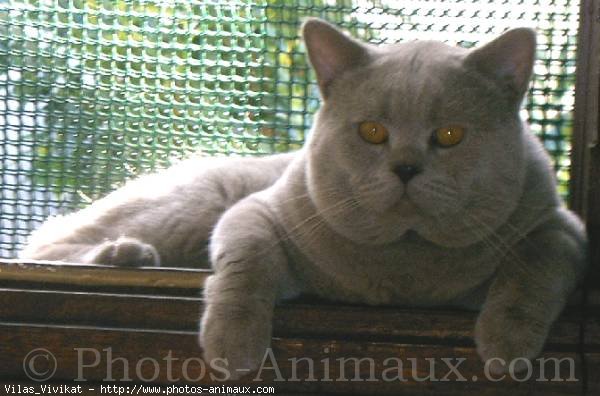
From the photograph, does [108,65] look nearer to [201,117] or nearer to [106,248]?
[201,117]

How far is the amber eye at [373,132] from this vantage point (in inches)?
55.1

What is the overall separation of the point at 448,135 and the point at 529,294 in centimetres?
29

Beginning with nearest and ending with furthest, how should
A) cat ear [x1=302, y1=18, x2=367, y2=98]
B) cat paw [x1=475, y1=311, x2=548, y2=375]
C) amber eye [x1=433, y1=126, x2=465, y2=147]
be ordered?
cat paw [x1=475, y1=311, x2=548, y2=375] → amber eye [x1=433, y1=126, x2=465, y2=147] → cat ear [x1=302, y1=18, x2=367, y2=98]

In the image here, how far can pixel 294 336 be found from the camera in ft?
4.49

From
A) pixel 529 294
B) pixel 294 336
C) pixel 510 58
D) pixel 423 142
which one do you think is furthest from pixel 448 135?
pixel 294 336

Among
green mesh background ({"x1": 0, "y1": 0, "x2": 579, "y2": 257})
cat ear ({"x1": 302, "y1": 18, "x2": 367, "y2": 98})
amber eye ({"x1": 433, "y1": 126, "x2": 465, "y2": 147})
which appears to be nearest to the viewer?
amber eye ({"x1": 433, "y1": 126, "x2": 465, "y2": 147})

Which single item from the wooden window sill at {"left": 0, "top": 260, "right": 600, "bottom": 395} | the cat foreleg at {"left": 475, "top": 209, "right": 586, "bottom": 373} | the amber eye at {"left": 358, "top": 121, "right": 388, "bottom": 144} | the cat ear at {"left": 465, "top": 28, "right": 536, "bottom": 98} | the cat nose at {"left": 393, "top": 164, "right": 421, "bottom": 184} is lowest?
the wooden window sill at {"left": 0, "top": 260, "right": 600, "bottom": 395}

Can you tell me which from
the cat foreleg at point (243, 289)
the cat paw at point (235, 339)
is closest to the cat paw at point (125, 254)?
the cat foreleg at point (243, 289)

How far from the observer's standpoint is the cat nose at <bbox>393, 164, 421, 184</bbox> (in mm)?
1322

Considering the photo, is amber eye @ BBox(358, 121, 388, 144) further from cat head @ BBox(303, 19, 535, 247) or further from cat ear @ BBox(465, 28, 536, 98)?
cat ear @ BBox(465, 28, 536, 98)

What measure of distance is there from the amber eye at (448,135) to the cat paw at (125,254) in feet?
1.92

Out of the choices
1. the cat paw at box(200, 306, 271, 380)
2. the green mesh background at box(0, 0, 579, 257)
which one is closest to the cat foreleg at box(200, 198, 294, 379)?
Result: the cat paw at box(200, 306, 271, 380)

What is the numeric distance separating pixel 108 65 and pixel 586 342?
46.0 inches

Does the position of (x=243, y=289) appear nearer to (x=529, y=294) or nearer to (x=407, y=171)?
(x=407, y=171)
